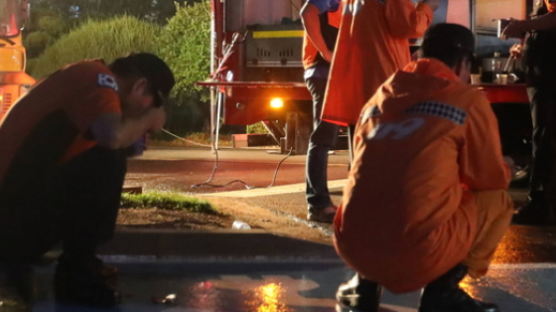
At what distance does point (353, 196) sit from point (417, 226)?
0.98ft

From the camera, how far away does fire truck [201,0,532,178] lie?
9.15 m

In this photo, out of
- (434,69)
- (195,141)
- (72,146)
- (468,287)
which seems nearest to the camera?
(434,69)

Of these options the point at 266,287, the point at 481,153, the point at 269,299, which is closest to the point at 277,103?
the point at 266,287

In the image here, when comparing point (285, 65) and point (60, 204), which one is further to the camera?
point (285, 65)

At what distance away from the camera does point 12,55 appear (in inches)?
450

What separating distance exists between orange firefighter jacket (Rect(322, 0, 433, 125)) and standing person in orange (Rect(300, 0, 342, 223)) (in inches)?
20.6

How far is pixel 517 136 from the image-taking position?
912 centimetres

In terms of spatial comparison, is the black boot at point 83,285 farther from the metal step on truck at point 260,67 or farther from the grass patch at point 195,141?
the grass patch at point 195,141

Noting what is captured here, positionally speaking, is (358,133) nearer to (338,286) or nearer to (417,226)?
(417,226)

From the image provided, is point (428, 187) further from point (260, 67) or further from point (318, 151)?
point (260, 67)

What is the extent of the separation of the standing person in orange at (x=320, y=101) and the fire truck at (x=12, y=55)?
17.7ft

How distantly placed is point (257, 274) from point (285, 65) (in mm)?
5728

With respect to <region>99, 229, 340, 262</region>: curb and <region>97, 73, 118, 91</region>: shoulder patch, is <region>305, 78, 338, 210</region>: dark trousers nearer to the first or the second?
<region>99, 229, 340, 262</region>: curb

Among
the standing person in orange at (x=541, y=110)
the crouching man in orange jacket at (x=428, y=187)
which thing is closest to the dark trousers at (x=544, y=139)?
the standing person in orange at (x=541, y=110)
